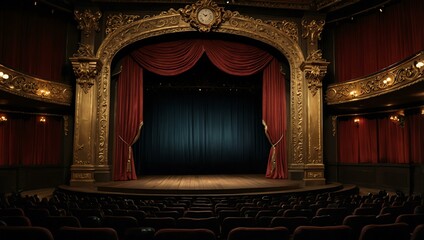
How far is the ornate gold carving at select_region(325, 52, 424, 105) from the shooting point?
28.2ft

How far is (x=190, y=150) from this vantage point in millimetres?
16859

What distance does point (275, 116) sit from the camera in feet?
41.9

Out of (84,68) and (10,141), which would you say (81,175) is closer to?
(10,141)

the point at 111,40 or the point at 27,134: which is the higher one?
the point at 111,40

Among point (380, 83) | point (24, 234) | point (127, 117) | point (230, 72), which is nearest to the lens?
point (24, 234)

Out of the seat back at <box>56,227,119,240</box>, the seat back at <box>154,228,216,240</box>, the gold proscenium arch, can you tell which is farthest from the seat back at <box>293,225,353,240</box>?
the gold proscenium arch

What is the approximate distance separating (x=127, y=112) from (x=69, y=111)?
1901mm

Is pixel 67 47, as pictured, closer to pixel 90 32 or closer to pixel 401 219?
pixel 90 32

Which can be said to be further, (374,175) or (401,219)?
(374,175)

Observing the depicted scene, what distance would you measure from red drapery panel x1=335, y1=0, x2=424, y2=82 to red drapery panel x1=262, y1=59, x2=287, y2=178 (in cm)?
217

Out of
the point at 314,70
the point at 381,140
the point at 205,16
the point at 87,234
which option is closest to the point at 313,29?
the point at 314,70

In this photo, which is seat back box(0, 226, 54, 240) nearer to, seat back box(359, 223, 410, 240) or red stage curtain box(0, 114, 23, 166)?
seat back box(359, 223, 410, 240)

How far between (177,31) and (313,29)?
463 centimetres

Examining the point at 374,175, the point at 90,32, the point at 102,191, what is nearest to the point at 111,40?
the point at 90,32
